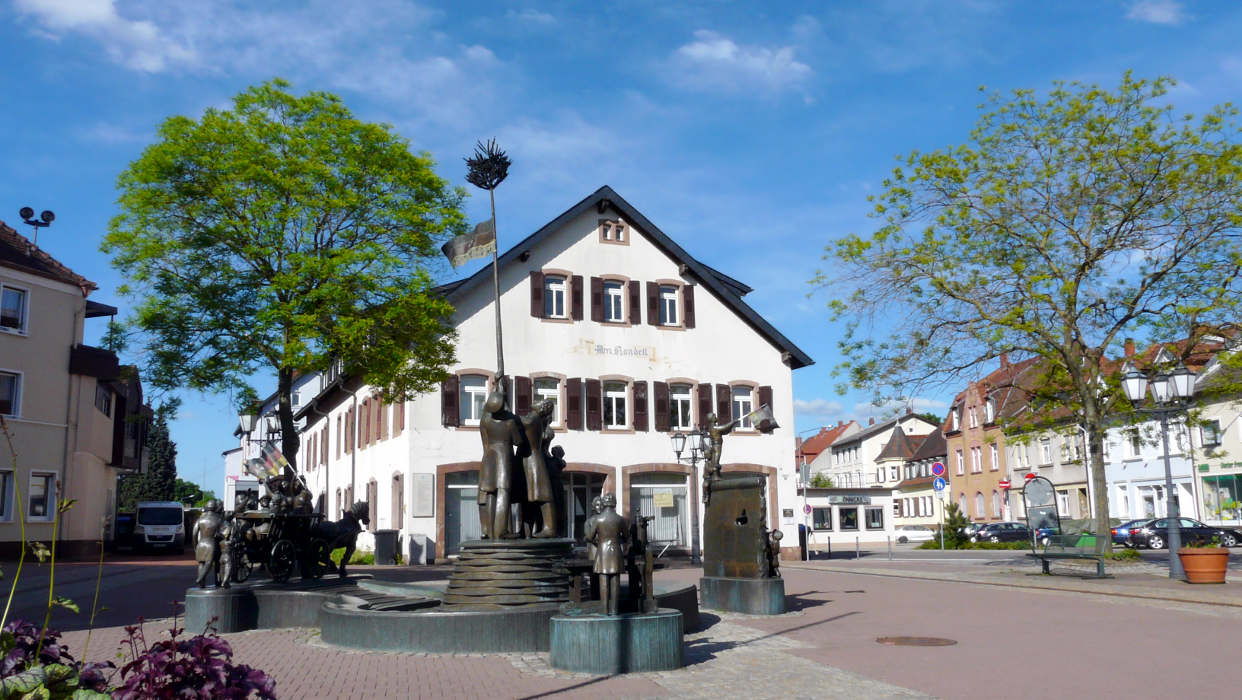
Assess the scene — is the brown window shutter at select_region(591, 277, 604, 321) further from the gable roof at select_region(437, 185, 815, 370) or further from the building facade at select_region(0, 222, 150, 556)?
the building facade at select_region(0, 222, 150, 556)

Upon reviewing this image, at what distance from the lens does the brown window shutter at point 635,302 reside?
106 feet

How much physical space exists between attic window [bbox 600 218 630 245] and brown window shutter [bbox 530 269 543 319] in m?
2.65

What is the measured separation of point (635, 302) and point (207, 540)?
20789 mm

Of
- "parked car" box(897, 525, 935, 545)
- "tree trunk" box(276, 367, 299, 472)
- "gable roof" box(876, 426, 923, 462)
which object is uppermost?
"gable roof" box(876, 426, 923, 462)

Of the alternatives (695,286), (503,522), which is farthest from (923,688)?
(695,286)

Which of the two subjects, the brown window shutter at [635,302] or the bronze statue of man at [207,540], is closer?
the bronze statue of man at [207,540]

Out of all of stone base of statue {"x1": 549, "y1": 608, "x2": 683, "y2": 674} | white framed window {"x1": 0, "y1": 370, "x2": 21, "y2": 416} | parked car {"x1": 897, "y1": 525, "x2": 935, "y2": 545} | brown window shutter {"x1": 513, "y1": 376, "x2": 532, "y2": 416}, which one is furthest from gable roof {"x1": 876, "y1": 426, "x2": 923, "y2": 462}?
stone base of statue {"x1": 549, "y1": 608, "x2": 683, "y2": 674}

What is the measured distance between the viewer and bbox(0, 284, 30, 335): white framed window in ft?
100

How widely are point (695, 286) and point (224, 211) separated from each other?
16.8m

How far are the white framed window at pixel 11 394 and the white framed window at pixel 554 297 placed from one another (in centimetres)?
1639

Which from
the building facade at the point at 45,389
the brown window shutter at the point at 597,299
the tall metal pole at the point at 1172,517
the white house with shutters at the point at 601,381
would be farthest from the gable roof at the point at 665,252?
the tall metal pole at the point at 1172,517

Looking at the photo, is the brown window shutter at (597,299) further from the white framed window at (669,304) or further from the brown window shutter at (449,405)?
the brown window shutter at (449,405)

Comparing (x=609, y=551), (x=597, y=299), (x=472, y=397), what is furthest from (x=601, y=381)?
(x=609, y=551)

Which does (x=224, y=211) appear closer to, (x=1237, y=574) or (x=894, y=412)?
(x=894, y=412)
